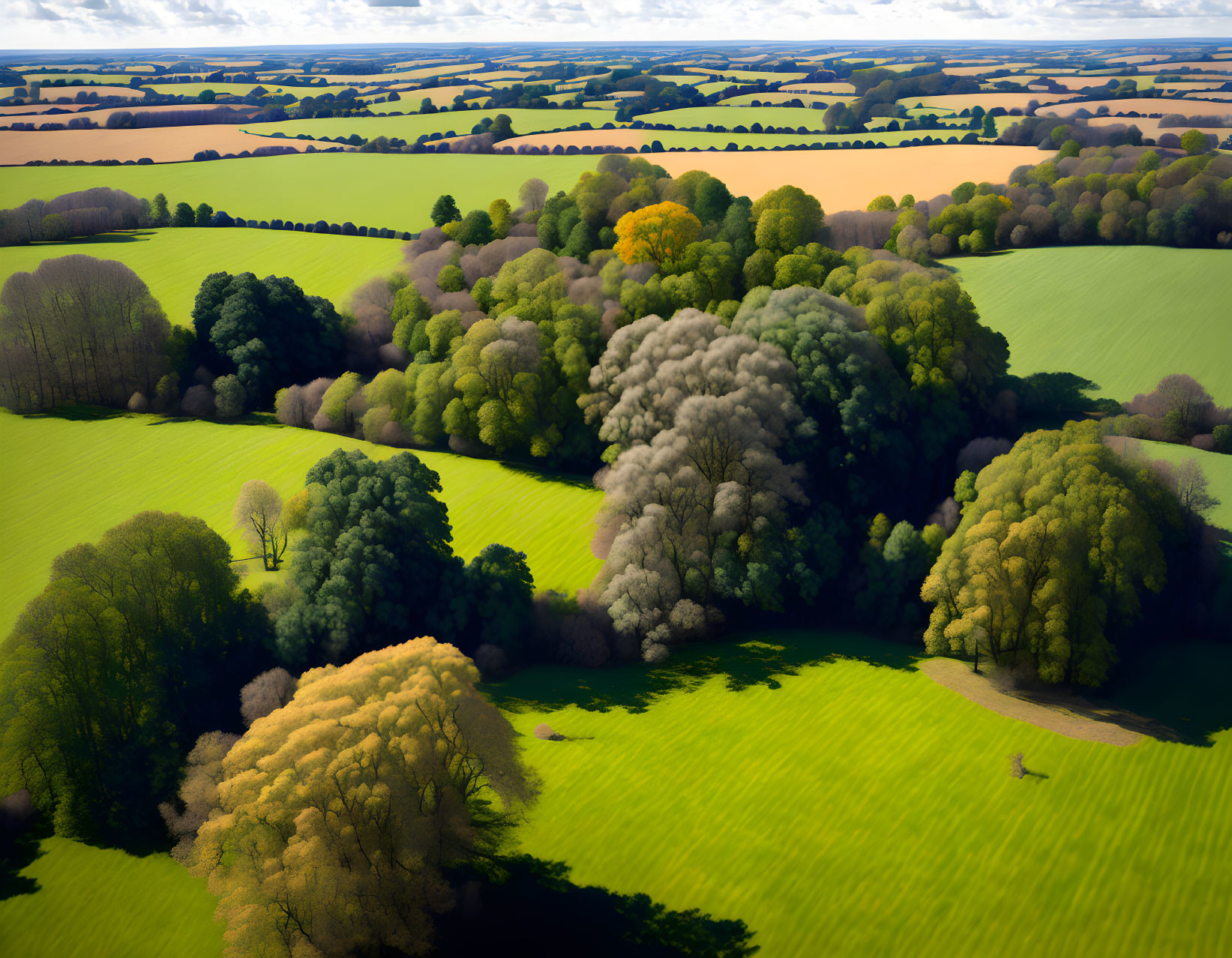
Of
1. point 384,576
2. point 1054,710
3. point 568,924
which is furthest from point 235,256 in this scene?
point 1054,710

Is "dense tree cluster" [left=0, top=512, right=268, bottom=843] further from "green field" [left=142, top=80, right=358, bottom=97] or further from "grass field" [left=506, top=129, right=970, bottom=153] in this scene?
"green field" [left=142, top=80, right=358, bottom=97]

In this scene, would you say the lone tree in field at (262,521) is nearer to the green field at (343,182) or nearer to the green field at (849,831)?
the green field at (849,831)

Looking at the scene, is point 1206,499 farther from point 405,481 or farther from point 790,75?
point 790,75

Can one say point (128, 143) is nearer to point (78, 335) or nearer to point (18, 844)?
point (78, 335)

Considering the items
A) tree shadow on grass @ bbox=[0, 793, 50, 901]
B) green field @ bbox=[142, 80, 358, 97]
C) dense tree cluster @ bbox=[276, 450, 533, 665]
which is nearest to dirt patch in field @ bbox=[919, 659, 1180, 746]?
dense tree cluster @ bbox=[276, 450, 533, 665]

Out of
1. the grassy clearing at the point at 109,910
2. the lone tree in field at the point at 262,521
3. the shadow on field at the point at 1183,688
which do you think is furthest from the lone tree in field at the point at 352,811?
the shadow on field at the point at 1183,688

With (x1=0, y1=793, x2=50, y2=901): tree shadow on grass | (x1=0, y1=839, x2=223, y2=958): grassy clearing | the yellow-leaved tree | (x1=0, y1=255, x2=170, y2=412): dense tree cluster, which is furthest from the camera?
the yellow-leaved tree

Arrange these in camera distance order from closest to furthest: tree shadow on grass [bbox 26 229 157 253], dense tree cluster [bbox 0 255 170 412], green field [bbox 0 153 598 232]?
dense tree cluster [bbox 0 255 170 412] < tree shadow on grass [bbox 26 229 157 253] < green field [bbox 0 153 598 232]
